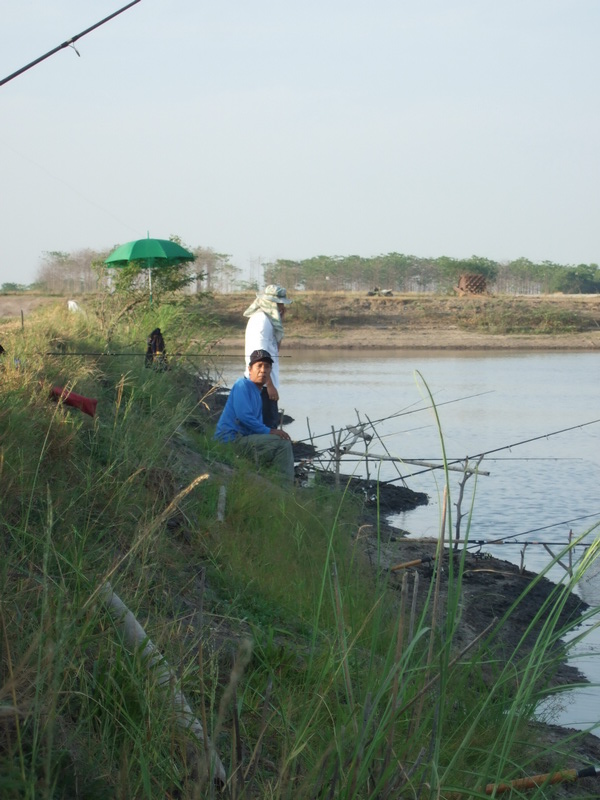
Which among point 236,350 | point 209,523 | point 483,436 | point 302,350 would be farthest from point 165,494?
point 302,350

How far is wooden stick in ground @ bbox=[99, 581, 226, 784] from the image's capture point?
2.65 m

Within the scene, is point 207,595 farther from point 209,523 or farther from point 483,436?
point 483,436

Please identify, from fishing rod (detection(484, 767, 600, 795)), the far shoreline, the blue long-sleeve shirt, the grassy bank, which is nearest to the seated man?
the blue long-sleeve shirt

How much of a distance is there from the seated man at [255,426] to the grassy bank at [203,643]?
0.67 m

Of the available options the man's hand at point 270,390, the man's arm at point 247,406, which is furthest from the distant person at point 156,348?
the man's arm at point 247,406

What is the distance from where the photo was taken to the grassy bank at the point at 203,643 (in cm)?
232

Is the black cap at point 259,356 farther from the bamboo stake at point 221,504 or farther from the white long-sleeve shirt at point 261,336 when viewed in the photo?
the bamboo stake at point 221,504

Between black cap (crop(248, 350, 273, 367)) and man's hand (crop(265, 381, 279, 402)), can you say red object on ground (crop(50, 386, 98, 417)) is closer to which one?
black cap (crop(248, 350, 273, 367))

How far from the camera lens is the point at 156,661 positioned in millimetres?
2939

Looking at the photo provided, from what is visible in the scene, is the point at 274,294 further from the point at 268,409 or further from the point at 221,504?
the point at 221,504

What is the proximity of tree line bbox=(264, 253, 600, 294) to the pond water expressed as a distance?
43.5 metres

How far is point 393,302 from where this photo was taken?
4775 cm

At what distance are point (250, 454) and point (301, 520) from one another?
1589 millimetres

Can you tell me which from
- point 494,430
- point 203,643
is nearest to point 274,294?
point 203,643
